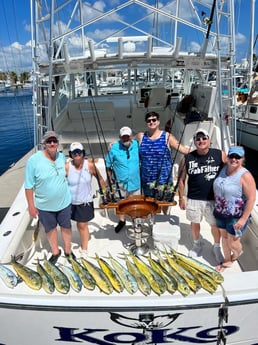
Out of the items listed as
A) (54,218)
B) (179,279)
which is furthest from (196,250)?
(54,218)

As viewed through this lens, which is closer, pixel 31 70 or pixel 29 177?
pixel 29 177

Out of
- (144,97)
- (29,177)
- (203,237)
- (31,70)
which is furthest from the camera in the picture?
(144,97)

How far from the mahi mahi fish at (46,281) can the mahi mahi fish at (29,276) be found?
0.09 ft

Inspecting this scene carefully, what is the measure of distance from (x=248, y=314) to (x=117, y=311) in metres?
0.91

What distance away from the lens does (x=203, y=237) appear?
12.9 ft

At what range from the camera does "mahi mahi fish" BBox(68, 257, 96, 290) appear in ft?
7.72

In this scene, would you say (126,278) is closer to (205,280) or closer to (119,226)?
(205,280)

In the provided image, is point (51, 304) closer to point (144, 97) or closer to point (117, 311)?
point (117, 311)

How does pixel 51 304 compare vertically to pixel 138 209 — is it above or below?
below

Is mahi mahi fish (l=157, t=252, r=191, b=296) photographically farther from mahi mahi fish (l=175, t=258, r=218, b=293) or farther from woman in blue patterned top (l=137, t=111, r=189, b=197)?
woman in blue patterned top (l=137, t=111, r=189, b=197)

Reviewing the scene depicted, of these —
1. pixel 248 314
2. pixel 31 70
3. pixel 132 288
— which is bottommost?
pixel 248 314

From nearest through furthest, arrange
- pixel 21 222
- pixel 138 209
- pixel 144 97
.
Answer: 1. pixel 138 209
2. pixel 21 222
3. pixel 144 97

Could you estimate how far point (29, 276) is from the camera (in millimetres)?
2402

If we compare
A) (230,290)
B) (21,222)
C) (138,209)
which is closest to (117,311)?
(230,290)
